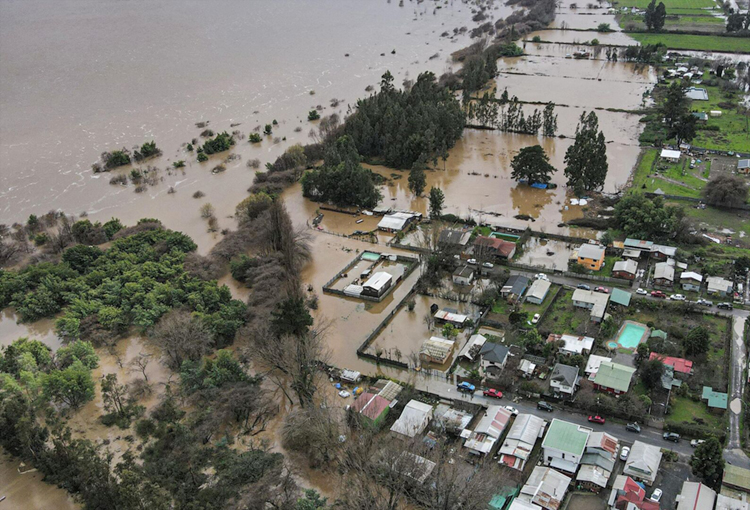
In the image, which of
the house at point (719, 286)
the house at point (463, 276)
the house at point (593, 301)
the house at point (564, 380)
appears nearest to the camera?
the house at point (564, 380)

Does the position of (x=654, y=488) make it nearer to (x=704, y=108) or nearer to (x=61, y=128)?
(x=704, y=108)

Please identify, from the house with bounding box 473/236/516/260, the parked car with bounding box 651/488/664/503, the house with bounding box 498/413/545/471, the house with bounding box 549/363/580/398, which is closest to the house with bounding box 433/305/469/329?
the house with bounding box 473/236/516/260

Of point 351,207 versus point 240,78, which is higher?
point 240,78

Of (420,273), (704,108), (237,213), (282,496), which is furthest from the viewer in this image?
(704,108)

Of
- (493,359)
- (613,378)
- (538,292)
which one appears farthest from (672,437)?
(538,292)

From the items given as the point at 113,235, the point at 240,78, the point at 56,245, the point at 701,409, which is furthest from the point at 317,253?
the point at 240,78

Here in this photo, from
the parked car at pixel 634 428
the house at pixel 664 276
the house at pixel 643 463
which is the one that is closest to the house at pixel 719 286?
the house at pixel 664 276

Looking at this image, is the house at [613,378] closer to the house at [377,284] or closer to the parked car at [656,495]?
the parked car at [656,495]
